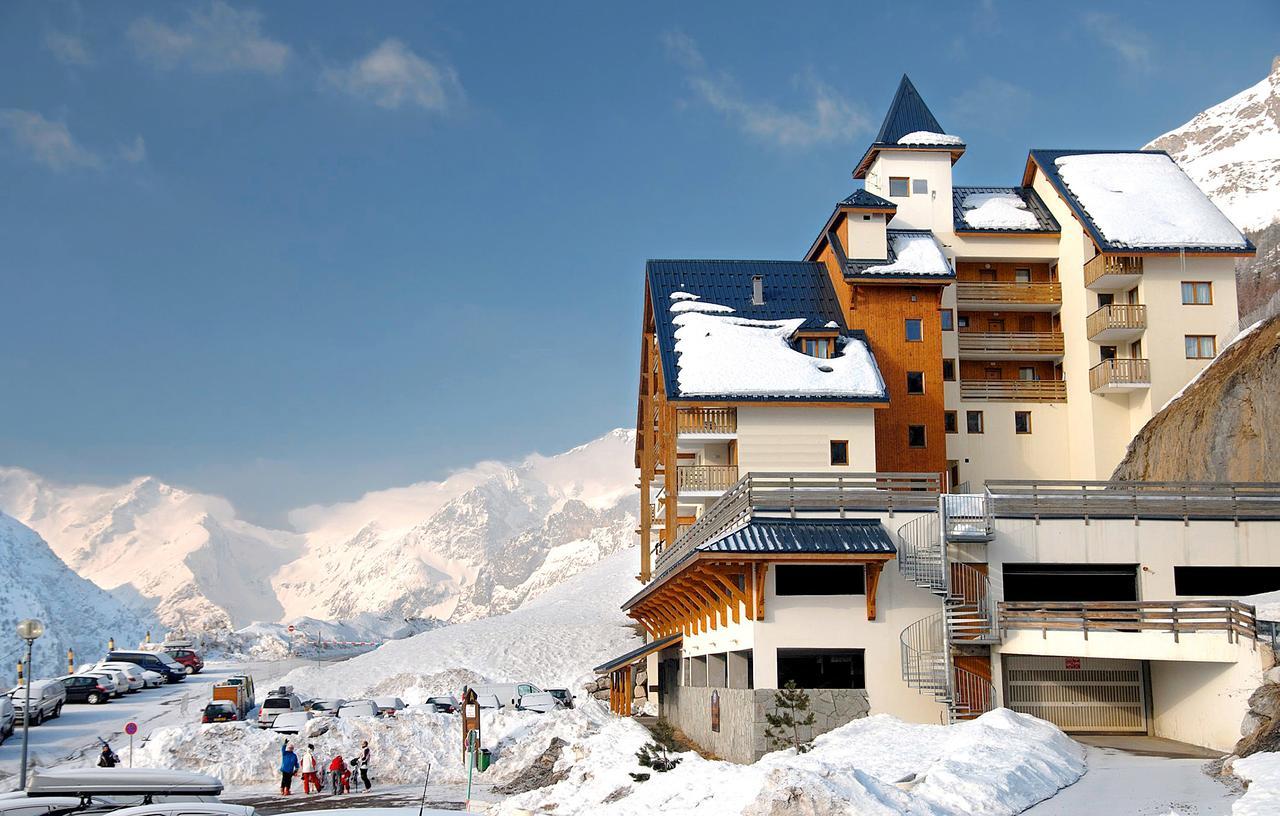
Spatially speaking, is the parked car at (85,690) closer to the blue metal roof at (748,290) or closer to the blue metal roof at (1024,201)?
the blue metal roof at (748,290)

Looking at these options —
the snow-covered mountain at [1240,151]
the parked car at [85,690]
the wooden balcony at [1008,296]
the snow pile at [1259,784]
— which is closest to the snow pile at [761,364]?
the wooden balcony at [1008,296]

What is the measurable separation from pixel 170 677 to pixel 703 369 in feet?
143

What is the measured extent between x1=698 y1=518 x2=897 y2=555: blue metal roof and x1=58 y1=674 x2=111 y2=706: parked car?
40.7 meters

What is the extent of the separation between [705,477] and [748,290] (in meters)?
10.2

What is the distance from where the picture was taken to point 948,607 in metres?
32.1

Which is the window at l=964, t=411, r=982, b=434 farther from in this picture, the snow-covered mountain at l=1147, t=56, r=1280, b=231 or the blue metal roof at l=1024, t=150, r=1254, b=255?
the snow-covered mountain at l=1147, t=56, r=1280, b=231

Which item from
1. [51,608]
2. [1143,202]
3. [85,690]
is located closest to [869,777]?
[1143,202]

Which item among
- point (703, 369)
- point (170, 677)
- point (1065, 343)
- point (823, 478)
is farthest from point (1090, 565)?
point (170, 677)

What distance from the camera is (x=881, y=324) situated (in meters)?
51.2

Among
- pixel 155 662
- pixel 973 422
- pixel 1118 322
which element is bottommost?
pixel 155 662

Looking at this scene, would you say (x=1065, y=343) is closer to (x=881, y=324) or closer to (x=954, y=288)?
(x=954, y=288)

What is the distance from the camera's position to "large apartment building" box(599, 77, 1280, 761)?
31.6 meters

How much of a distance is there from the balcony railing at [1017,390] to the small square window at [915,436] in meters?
4.80

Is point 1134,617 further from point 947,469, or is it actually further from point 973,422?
point 973,422
